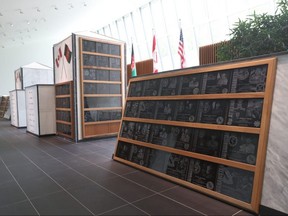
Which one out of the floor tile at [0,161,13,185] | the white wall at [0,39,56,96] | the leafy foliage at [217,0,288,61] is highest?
the white wall at [0,39,56,96]

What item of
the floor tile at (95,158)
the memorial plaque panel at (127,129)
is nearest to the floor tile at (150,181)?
the memorial plaque panel at (127,129)

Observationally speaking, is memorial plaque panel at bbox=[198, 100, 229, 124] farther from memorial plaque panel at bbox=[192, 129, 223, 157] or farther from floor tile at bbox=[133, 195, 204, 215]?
floor tile at bbox=[133, 195, 204, 215]

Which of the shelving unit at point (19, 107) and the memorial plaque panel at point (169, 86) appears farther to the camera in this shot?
the shelving unit at point (19, 107)

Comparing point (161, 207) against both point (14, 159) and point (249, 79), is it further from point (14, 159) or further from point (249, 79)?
point (14, 159)

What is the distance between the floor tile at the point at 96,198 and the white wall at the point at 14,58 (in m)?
16.9

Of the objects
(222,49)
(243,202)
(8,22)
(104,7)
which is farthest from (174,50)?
(243,202)

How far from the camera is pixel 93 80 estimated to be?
6117 millimetres

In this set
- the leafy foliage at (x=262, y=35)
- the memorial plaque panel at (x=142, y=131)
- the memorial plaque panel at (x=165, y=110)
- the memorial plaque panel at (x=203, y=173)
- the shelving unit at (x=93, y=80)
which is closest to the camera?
the memorial plaque panel at (x=203, y=173)

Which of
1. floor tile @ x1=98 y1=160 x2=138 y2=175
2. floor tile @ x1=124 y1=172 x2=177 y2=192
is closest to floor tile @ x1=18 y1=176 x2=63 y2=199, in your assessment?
floor tile @ x1=98 y1=160 x2=138 y2=175

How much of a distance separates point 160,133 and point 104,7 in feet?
34.9

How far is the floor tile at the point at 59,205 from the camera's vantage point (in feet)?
7.46

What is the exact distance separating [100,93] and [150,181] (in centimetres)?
371

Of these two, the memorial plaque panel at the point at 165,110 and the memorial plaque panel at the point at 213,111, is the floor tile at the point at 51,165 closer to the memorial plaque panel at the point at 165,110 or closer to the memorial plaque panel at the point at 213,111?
the memorial plaque panel at the point at 165,110

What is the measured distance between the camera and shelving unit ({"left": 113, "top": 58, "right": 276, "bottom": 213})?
2213 millimetres
